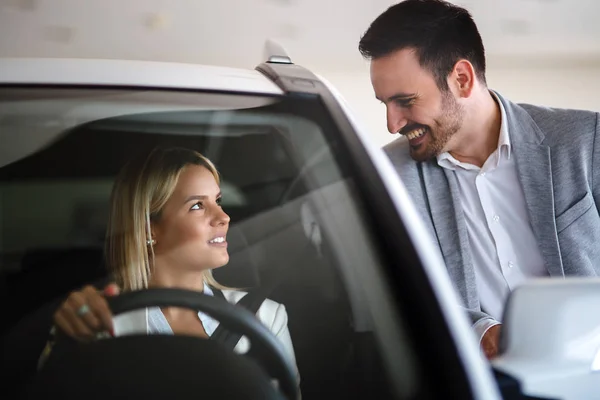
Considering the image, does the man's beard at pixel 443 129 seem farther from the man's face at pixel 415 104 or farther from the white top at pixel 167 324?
the white top at pixel 167 324

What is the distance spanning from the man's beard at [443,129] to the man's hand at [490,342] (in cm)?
53

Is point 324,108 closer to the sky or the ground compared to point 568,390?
closer to the sky

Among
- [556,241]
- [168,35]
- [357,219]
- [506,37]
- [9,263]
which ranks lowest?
[556,241]

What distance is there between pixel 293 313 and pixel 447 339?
20 cm

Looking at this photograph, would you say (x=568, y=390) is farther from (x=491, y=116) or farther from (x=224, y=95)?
(x=491, y=116)

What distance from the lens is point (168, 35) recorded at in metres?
2.60

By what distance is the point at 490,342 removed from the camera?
139 centimetres

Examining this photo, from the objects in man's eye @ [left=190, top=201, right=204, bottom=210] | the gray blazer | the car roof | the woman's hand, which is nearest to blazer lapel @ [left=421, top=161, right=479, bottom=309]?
the gray blazer

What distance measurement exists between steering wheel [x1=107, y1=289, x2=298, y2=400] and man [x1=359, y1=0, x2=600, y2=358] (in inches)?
34.6

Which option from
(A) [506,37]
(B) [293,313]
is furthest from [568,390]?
(A) [506,37]

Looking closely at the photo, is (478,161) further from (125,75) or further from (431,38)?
(125,75)

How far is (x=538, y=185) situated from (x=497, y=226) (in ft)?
0.48

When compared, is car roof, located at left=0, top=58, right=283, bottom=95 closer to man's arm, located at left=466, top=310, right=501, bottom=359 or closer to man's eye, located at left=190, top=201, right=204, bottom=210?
man's eye, located at left=190, top=201, right=204, bottom=210

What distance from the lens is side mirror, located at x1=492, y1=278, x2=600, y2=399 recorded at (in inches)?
28.5
